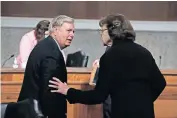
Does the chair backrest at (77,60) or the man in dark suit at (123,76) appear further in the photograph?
the chair backrest at (77,60)

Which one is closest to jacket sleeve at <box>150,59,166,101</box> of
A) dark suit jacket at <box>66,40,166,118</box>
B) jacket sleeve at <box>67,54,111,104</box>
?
dark suit jacket at <box>66,40,166,118</box>

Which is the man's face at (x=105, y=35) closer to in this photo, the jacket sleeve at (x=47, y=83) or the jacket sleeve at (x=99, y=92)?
the jacket sleeve at (x=99, y=92)

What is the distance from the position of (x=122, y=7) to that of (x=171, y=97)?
303 cm

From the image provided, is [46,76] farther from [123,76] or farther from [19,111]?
[19,111]

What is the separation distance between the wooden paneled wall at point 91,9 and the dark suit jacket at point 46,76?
4333 millimetres

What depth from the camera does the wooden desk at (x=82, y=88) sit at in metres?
3.94

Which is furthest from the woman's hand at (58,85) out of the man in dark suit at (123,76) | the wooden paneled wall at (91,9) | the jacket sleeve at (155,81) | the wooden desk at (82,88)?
the wooden paneled wall at (91,9)

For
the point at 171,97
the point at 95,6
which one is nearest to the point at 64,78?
the point at 171,97

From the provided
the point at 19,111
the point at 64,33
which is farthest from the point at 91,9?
the point at 19,111

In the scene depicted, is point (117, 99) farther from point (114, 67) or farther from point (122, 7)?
point (122, 7)

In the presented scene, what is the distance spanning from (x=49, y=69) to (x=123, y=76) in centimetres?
40

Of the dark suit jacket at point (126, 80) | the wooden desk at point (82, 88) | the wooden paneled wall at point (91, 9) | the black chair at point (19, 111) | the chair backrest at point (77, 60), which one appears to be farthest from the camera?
the wooden paneled wall at point (91, 9)

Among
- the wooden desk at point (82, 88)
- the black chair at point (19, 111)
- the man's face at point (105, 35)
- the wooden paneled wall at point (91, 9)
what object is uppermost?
the wooden paneled wall at point (91, 9)

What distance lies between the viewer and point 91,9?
272 inches
